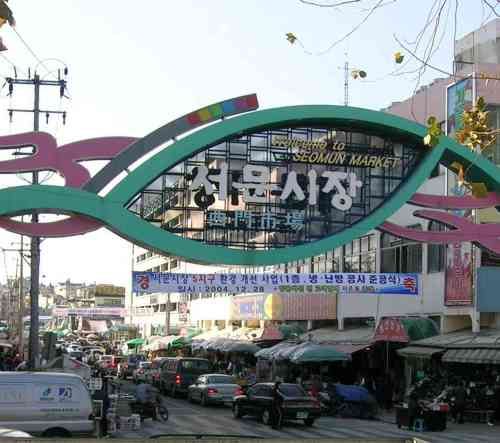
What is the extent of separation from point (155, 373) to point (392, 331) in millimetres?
15544

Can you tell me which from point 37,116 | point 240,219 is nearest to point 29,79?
point 37,116

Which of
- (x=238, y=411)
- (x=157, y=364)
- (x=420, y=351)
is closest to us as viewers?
(x=238, y=411)

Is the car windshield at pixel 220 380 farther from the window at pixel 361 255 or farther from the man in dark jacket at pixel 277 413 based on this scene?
the window at pixel 361 255

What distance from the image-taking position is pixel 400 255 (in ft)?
132

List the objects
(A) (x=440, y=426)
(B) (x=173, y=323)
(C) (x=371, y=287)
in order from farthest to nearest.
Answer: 1. (B) (x=173, y=323)
2. (C) (x=371, y=287)
3. (A) (x=440, y=426)

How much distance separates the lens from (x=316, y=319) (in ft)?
155

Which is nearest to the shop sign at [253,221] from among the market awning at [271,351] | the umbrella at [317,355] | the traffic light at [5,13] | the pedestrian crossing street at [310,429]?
the pedestrian crossing street at [310,429]

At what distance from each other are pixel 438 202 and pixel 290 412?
7.66 m

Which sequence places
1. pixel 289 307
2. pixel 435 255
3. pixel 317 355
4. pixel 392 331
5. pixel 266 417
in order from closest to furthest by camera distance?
pixel 266 417 → pixel 392 331 → pixel 317 355 → pixel 435 255 → pixel 289 307

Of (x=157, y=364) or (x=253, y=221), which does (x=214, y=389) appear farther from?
(x=253, y=221)

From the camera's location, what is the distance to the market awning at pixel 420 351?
1266 inches

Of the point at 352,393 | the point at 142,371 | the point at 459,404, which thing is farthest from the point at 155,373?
the point at 459,404

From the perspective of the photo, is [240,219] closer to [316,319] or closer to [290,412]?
[290,412]

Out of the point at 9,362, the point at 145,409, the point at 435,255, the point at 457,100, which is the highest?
the point at 457,100
